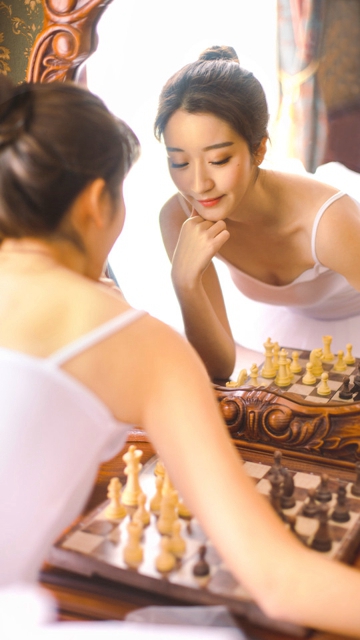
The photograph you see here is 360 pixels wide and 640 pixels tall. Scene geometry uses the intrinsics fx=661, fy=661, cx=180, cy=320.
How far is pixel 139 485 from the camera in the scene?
1.10 meters

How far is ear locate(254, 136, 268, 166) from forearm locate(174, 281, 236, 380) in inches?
9.7

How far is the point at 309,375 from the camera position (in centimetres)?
124

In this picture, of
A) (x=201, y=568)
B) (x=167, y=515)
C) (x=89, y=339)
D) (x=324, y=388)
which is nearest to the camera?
(x=89, y=339)

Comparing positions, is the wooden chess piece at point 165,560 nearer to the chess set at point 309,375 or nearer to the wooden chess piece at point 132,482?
the wooden chess piece at point 132,482

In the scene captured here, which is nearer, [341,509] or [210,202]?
[341,509]

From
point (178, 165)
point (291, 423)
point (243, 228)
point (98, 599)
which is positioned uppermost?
point (178, 165)

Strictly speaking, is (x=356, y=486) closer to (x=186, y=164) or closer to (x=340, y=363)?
(x=340, y=363)

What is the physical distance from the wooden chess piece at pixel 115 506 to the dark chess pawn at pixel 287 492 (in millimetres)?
249

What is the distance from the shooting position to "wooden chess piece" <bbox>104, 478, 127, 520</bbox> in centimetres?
103

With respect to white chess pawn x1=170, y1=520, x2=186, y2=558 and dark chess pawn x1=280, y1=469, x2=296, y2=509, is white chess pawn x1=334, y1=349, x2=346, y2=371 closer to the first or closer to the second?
dark chess pawn x1=280, y1=469, x2=296, y2=509

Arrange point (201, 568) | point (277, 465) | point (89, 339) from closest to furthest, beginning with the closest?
point (89, 339) < point (201, 568) < point (277, 465)

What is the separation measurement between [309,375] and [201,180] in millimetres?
412

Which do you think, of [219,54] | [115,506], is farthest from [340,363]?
[219,54]

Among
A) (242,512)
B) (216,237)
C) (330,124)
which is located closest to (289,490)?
(242,512)
